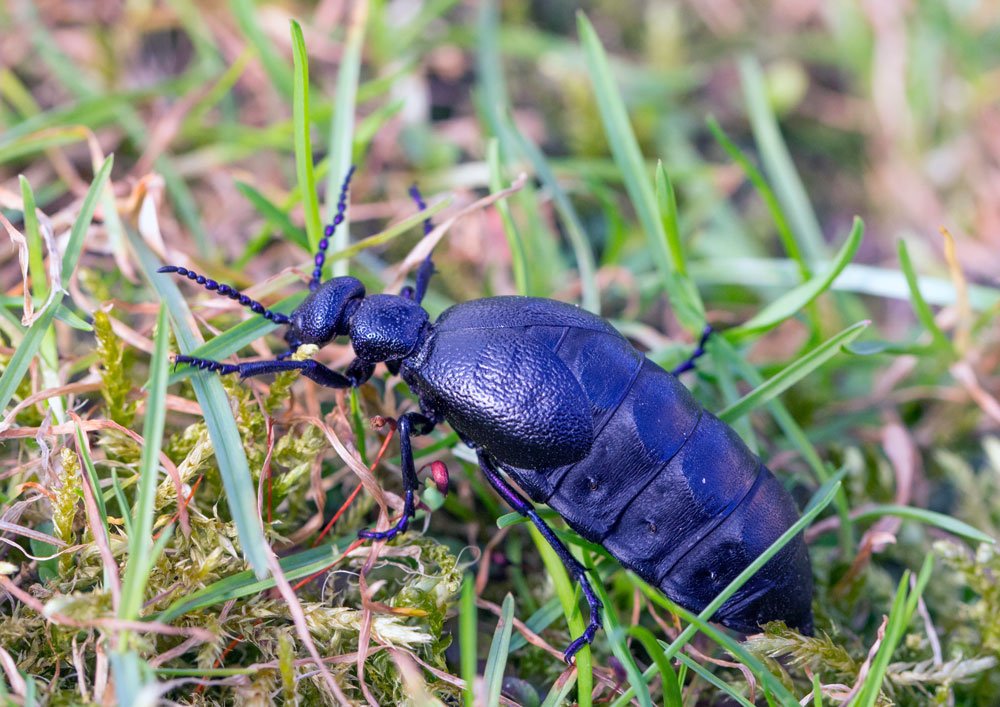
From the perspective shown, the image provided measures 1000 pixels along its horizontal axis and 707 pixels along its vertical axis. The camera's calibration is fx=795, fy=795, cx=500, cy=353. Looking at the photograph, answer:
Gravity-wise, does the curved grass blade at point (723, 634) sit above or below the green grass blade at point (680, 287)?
below

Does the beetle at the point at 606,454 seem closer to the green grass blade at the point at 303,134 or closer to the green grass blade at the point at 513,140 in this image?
the green grass blade at the point at 303,134

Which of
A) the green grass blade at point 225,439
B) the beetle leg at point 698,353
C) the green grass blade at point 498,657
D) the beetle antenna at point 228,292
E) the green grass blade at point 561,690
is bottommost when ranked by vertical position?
the green grass blade at point 561,690

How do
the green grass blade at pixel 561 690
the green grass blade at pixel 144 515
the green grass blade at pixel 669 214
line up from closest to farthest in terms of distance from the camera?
the green grass blade at pixel 144 515 → the green grass blade at pixel 561 690 → the green grass blade at pixel 669 214

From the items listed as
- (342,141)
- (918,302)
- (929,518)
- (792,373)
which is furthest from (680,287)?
(342,141)

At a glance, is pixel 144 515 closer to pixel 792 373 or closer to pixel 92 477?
pixel 92 477

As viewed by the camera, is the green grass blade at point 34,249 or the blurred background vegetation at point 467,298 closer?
the blurred background vegetation at point 467,298

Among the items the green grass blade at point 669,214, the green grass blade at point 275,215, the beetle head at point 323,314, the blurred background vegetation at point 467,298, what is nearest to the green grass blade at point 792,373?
Result: the blurred background vegetation at point 467,298

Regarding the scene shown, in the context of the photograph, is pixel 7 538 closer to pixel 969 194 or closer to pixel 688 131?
pixel 688 131
